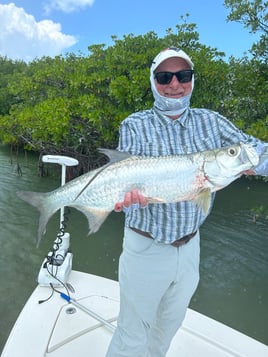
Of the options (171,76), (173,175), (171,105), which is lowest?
(173,175)

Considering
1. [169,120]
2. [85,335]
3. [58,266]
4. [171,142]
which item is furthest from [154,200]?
[58,266]

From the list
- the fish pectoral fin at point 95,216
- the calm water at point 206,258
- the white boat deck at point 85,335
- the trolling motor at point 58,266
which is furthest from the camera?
the calm water at point 206,258

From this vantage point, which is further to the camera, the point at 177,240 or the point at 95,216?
the point at 95,216

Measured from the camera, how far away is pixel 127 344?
2.31m

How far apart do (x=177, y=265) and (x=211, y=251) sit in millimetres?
5878

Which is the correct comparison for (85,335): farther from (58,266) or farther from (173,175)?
(173,175)

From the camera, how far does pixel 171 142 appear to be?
232cm

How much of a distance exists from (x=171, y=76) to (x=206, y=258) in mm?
5851

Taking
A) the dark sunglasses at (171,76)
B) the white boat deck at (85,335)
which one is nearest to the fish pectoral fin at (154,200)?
the dark sunglasses at (171,76)

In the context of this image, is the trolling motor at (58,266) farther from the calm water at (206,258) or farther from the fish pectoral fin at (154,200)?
the fish pectoral fin at (154,200)

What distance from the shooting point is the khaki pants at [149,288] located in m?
2.24

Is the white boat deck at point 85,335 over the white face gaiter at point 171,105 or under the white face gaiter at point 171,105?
under

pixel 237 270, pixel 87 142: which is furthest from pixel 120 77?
pixel 237 270

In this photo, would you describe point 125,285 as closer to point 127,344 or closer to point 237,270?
point 127,344
